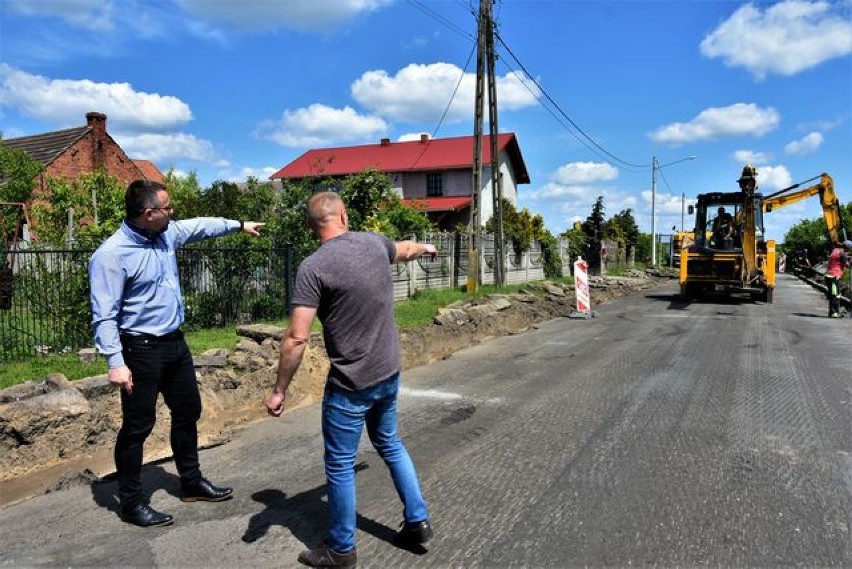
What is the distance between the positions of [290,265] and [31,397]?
5916 mm

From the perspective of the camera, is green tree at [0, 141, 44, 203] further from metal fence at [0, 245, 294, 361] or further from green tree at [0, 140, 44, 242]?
metal fence at [0, 245, 294, 361]

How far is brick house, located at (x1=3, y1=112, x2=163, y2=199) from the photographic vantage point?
29359mm

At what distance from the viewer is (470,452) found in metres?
5.18

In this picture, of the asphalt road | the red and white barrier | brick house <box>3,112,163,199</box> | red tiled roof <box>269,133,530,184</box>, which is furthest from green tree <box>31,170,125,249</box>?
red tiled roof <box>269,133,530,184</box>

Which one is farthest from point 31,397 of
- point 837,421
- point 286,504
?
point 837,421

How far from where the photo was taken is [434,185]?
38781 mm

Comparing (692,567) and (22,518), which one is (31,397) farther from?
(692,567)

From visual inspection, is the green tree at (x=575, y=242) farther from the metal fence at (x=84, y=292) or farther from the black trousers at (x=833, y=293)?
the metal fence at (x=84, y=292)

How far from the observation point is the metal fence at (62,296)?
7820 mm

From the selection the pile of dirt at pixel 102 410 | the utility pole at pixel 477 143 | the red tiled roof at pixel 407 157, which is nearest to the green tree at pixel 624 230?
the red tiled roof at pixel 407 157

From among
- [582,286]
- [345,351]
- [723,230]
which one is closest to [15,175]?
[582,286]

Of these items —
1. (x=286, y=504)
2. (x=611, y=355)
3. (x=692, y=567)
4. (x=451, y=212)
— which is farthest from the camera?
(x=451, y=212)

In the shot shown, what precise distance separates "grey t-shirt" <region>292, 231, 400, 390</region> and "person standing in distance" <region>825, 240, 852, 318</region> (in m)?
15.1

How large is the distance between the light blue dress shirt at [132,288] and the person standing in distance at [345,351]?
3.74 feet
